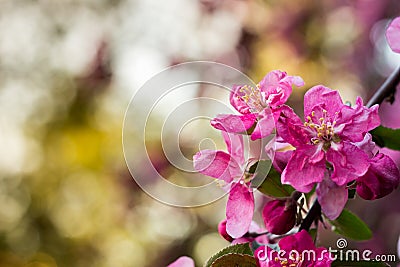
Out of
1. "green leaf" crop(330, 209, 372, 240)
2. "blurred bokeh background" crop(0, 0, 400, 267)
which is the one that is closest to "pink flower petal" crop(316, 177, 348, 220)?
"green leaf" crop(330, 209, 372, 240)

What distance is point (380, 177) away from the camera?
49cm

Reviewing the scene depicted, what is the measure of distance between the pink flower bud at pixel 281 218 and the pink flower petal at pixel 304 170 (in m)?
0.03

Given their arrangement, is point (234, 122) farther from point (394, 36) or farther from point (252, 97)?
point (394, 36)

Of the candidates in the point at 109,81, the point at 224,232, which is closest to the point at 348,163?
the point at 224,232

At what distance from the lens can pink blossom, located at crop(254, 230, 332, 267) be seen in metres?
0.49

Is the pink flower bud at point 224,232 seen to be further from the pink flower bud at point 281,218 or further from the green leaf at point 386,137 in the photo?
the green leaf at point 386,137

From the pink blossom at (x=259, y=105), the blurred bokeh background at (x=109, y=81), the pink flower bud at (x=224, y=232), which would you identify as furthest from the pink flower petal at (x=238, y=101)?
the blurred bokeh background at (x=109, y=81)

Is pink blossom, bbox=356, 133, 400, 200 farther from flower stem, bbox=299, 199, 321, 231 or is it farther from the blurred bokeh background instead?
the blurred bokeh background

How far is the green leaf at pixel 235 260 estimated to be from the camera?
0.49 m

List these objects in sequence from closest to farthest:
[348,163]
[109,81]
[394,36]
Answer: [348,163]
[394,36]
[109,81]

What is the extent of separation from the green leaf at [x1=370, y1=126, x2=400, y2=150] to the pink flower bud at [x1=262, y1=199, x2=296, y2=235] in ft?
0.37

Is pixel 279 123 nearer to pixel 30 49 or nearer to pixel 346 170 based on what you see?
pixel 346 170

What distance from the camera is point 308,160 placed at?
0.50 m

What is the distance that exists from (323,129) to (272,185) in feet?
0.23
